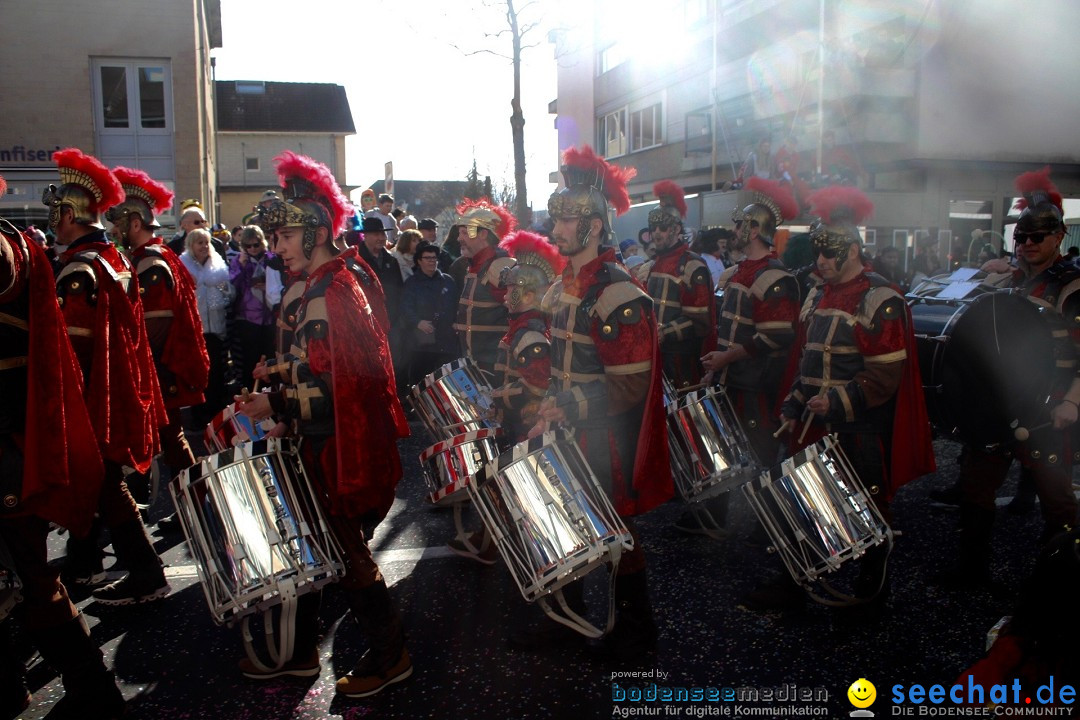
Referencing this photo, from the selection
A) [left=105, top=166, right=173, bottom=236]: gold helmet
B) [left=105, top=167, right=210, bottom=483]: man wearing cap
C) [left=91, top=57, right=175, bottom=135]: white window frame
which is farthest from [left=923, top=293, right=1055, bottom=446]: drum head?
[left=91, top=57, right=175, bottom=135]: white window frame

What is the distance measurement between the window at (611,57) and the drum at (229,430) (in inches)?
1240

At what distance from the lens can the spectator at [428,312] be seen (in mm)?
8820

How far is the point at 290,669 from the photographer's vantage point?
371 centimetres

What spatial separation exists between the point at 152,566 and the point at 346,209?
7.00 ft

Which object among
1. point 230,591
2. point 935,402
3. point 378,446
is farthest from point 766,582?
point 230,591

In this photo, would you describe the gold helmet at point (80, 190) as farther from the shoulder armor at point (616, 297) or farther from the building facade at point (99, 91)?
the building facade at point (99, 91)

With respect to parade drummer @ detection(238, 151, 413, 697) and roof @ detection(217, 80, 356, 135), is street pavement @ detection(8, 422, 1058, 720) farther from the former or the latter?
roof @ detection(217, 80, 356, 135)

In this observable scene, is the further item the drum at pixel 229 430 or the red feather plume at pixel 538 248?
the red feather plume at pixel 538 248

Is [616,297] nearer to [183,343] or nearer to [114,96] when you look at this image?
[183,343]

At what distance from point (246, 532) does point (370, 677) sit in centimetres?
85

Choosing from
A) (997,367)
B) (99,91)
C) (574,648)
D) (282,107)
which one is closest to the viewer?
(574,648)

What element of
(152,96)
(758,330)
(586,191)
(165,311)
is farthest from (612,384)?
(152,96)

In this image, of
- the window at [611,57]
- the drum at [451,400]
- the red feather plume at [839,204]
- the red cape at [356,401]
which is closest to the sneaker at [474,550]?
the drum at [451,400]

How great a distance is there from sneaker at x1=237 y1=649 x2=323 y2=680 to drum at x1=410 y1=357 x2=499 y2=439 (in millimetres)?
1631
